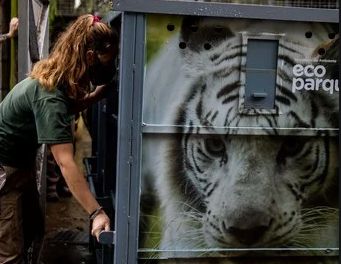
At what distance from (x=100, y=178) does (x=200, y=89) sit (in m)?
2.26

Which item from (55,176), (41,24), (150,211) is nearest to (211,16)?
(150,211)

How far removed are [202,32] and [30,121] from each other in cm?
107

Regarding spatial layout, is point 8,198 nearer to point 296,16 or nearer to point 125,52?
point 125,52

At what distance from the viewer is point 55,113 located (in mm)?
2926

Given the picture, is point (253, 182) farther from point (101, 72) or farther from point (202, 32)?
point (101, 72)

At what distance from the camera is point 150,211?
111 inches

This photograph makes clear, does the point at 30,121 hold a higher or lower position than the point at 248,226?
higher

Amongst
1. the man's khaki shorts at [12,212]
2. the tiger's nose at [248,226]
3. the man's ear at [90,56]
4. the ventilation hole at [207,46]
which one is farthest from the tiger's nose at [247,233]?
the man's khaki shorts at [12,212]

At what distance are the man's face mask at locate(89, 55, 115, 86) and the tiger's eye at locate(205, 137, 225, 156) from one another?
2.27ft

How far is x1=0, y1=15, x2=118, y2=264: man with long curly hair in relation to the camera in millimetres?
2926

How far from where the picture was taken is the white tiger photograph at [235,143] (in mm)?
2783

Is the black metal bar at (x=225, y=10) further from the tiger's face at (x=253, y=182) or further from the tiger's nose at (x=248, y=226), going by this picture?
the tiger's nose at (x=248, y=226)

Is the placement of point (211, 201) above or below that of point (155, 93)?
below

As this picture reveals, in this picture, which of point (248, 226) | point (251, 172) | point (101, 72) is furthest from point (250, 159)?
point (101, 72)
